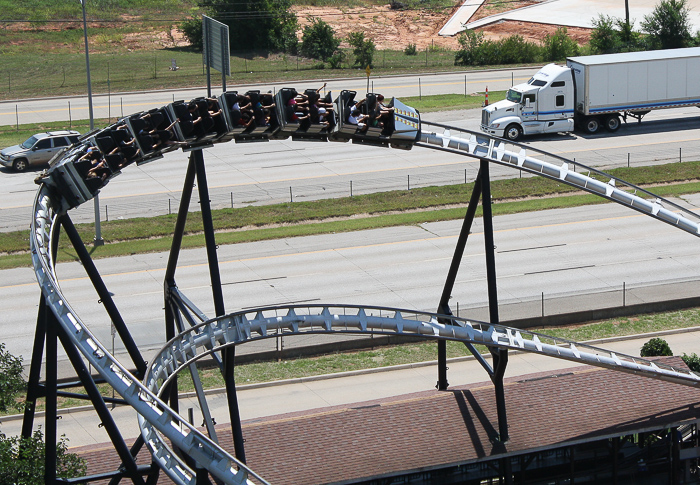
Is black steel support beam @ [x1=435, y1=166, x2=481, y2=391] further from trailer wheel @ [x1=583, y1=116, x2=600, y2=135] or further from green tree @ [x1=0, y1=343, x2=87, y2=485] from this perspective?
trailer wheel @ [x1=583, y1=116, x2=600, y2=135]

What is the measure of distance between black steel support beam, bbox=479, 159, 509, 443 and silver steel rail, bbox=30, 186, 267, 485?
9868 mm

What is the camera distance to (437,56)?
303ft

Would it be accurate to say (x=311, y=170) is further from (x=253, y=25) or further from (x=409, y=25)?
(x=409, y=25)

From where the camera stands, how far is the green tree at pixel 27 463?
16734 mm

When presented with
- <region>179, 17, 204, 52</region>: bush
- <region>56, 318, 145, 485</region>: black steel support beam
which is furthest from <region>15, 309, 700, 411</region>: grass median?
<region>179, 17, 204, 52</region>: bush

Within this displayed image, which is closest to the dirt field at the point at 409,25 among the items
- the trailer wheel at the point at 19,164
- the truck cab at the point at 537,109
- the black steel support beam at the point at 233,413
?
the truck cab at the point at 537,109

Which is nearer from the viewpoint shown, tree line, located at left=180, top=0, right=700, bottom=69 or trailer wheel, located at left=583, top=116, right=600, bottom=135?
trailer wheel, located at left=583, top=116, right=600, bottom=135

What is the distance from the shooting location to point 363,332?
23.5m

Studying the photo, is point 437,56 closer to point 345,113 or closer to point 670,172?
point 670,172

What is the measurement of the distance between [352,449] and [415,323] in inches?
146

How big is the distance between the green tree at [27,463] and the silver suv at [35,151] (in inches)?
1538

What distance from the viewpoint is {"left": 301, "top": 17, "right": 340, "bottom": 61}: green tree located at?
91.1 meters

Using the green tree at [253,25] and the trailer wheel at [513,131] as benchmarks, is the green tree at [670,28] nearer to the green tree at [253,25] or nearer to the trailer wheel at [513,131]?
the trailer wheel at [513,131]

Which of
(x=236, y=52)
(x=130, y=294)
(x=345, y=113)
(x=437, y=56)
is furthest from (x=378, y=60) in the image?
(x=345, y=113)
